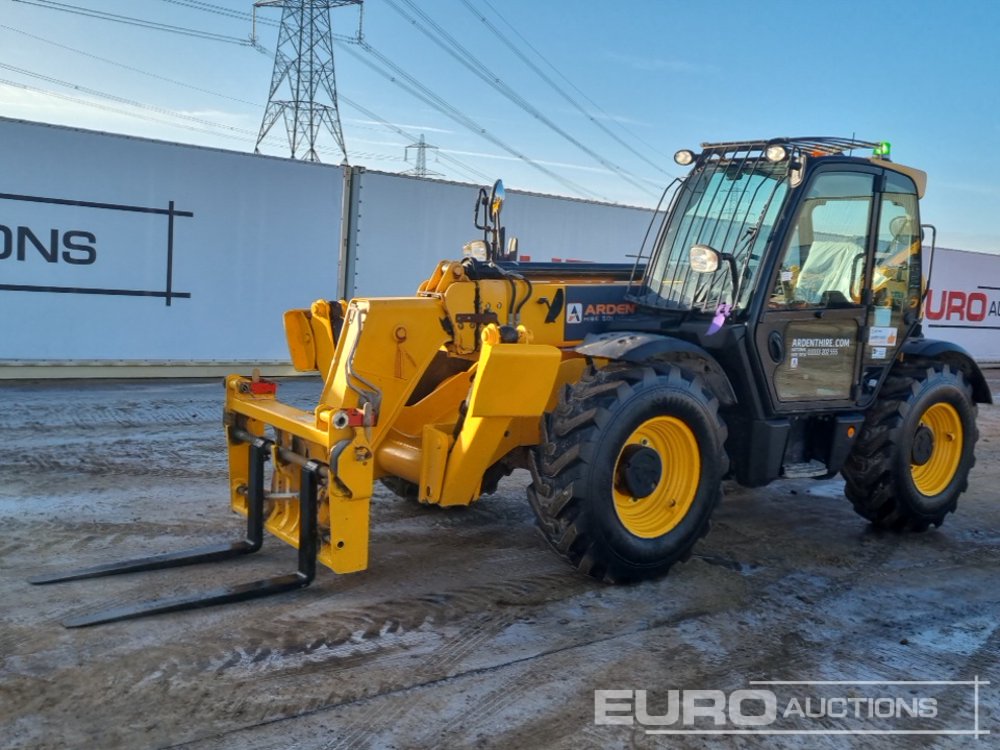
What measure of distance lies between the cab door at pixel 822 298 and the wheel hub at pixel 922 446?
0.63 m

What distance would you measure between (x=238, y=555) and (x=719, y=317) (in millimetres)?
2940

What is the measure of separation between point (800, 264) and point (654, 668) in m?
2.64

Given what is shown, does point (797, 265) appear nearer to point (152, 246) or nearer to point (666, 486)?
point (666, 486)

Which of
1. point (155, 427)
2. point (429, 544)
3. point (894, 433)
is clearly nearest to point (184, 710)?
point (429, 544)

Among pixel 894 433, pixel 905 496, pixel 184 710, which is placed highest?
pixel 894 433

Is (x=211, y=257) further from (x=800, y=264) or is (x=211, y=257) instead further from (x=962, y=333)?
(x=962, y=333)

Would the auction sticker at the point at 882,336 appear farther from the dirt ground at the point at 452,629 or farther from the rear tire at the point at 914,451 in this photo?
the dirt ground at the point at 452,629

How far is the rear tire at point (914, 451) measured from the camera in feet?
19.2

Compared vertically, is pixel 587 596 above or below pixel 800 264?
below

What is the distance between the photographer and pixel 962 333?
63.2ft

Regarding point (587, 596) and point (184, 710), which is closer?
point (184, 710)

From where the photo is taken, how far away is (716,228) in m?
5.55

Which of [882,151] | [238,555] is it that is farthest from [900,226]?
[238,555]

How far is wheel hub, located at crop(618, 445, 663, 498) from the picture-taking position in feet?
15.4
